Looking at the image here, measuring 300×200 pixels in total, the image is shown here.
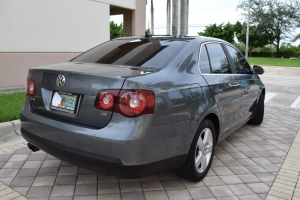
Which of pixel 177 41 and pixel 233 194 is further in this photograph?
pixel 177 41

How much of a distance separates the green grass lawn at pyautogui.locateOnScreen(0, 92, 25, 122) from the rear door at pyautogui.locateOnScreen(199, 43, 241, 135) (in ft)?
10.7

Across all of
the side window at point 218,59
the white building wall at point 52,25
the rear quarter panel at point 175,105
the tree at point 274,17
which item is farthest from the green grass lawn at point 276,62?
the rear quarter panel at point 175,105

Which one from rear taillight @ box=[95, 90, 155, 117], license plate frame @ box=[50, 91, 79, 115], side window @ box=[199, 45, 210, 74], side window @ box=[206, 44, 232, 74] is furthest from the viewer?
side window @ box=[206, 44, 232, 74]

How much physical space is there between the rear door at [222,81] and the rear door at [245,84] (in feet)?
0.71

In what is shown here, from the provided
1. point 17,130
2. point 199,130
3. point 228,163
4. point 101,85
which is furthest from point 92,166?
point 17,130

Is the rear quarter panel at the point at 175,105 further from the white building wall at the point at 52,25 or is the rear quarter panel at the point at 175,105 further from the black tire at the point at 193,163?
the white building wall at the point at 52,25

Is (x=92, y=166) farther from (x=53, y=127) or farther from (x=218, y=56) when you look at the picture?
(x=218, y=56)

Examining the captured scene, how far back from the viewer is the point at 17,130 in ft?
14.8

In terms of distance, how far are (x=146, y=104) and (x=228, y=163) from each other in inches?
76.6

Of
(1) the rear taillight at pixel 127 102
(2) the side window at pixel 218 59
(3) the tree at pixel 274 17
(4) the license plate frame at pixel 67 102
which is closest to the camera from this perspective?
(1) the rear taillight at pixel 127 102

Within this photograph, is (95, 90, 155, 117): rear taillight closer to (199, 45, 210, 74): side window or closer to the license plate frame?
the license plate frame

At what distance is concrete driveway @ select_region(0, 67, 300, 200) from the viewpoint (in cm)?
293

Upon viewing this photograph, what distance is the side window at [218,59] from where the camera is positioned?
3.63 metres

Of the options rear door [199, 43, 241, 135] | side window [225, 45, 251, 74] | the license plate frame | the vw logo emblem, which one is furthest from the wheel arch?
the vw logo emblem
